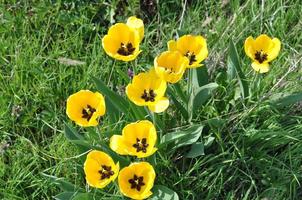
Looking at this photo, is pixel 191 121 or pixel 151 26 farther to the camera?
pixel 151 26

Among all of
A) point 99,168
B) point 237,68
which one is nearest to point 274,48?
point 237,68

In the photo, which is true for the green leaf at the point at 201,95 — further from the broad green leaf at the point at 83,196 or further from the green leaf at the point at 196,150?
the broad green leaf at the point at 83,196

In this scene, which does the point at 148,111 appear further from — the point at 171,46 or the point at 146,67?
the point at 146,67

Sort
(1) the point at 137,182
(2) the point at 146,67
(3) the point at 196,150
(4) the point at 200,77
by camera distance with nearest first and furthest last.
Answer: (1) the point at 137,182 < (3) the point at 196,150 < (4) the point at 200,77 < (2) the point at 146,67

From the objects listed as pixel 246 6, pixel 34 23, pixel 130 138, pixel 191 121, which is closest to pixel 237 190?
pixel 191 121

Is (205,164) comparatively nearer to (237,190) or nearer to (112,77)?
(237,190)

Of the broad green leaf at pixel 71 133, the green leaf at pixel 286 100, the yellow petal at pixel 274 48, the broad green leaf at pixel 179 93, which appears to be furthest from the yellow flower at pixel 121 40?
the green leaf at pixel 286 100
